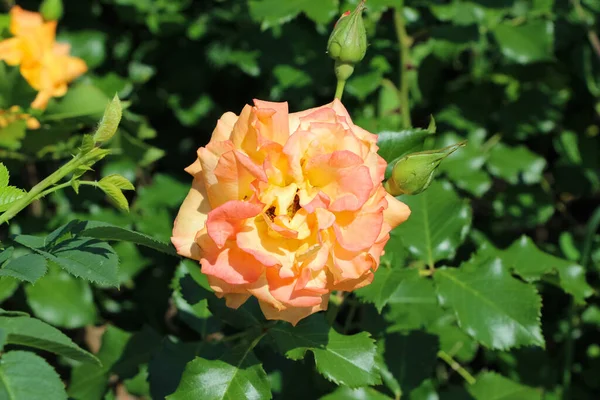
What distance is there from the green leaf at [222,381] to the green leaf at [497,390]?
638mm

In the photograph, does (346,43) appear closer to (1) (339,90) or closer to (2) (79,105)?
(1) (339,90)

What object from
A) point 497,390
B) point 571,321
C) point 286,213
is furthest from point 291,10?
point 571,321

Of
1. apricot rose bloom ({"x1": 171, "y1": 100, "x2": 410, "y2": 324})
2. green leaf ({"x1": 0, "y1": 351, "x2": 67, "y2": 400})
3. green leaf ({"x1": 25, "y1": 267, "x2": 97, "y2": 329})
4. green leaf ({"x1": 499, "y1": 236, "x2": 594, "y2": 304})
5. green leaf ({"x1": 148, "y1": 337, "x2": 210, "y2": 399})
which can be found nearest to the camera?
green leaf ({"x1": 0, "y1": 351, "x2": 67, "y2": 400})

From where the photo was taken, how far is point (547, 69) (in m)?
2.10

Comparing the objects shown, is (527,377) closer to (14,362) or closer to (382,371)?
(382,371)

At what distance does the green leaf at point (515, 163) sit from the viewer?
1931mm

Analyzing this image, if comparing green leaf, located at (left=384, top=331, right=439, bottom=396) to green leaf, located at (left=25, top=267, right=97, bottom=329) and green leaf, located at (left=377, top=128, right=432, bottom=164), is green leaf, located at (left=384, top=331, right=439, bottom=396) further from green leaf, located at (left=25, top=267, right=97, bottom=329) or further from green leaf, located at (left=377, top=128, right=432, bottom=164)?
green leaf, located at (left=25, top=267, right=97, bottom=329)

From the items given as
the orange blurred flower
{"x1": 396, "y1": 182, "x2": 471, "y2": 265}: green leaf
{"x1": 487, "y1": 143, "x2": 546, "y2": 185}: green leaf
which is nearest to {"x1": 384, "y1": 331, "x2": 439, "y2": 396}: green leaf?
{"x1": 396, "y1": 182, "x2": 471, "y2": 265}: green leaf

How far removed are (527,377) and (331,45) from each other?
3.85ft

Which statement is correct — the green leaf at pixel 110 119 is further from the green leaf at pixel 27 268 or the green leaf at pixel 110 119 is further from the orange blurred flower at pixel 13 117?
the orange blurred flower at pixel 13 117

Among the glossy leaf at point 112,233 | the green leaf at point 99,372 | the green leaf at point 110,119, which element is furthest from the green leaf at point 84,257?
the green leaf at point 99,372

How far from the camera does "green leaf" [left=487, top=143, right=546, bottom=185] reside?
1.93 m

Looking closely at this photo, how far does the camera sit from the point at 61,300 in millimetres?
1673

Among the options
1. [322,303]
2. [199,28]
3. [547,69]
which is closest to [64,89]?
[199,28]
